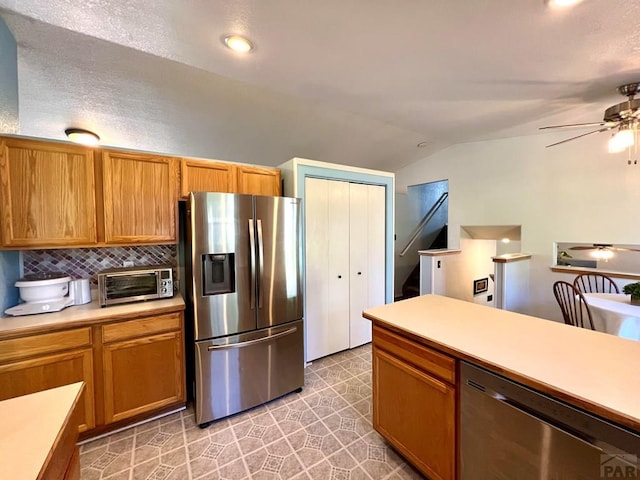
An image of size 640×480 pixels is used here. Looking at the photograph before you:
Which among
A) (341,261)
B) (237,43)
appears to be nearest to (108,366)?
(341,261)

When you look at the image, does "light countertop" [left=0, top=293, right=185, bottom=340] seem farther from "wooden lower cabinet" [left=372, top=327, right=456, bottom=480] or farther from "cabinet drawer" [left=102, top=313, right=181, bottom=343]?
"wooden lower cabinet" [left=372, top=327, right=456, bottom=480]

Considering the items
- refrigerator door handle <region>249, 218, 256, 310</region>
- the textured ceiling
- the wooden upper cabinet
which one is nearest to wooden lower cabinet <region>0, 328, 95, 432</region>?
refrigerator door handle <region>249, 218, 256, 310</region>

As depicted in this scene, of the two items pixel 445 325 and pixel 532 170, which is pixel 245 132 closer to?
pixel 445 325

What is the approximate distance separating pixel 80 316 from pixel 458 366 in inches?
94.4

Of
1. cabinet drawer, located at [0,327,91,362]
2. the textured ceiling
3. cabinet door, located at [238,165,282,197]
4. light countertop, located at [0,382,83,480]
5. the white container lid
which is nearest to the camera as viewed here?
Answer: light countertop, located at [0,382,83,480]

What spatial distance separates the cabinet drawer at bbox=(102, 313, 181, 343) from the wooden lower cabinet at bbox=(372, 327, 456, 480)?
1.57m

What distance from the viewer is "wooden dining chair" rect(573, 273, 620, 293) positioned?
323 cm

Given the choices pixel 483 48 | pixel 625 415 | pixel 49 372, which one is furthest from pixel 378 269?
pixel 49 372

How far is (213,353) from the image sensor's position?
2012mm

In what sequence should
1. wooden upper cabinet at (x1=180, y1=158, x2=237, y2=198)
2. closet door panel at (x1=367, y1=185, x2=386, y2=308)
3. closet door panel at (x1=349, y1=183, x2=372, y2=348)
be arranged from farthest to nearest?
closet door panel at (x1=367, y1=185, x2=386, y2=308)
closet door panel at (x1=349, y1=183, x2=372, y2=348)
wooden upper cabinet at (x1=180, y1=158, x2=237, y2=198)

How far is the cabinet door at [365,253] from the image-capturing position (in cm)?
316

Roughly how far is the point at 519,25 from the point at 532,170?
3.00m

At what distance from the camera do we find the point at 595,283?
3318 millimetres

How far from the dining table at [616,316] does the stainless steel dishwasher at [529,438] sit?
71.3 inches
